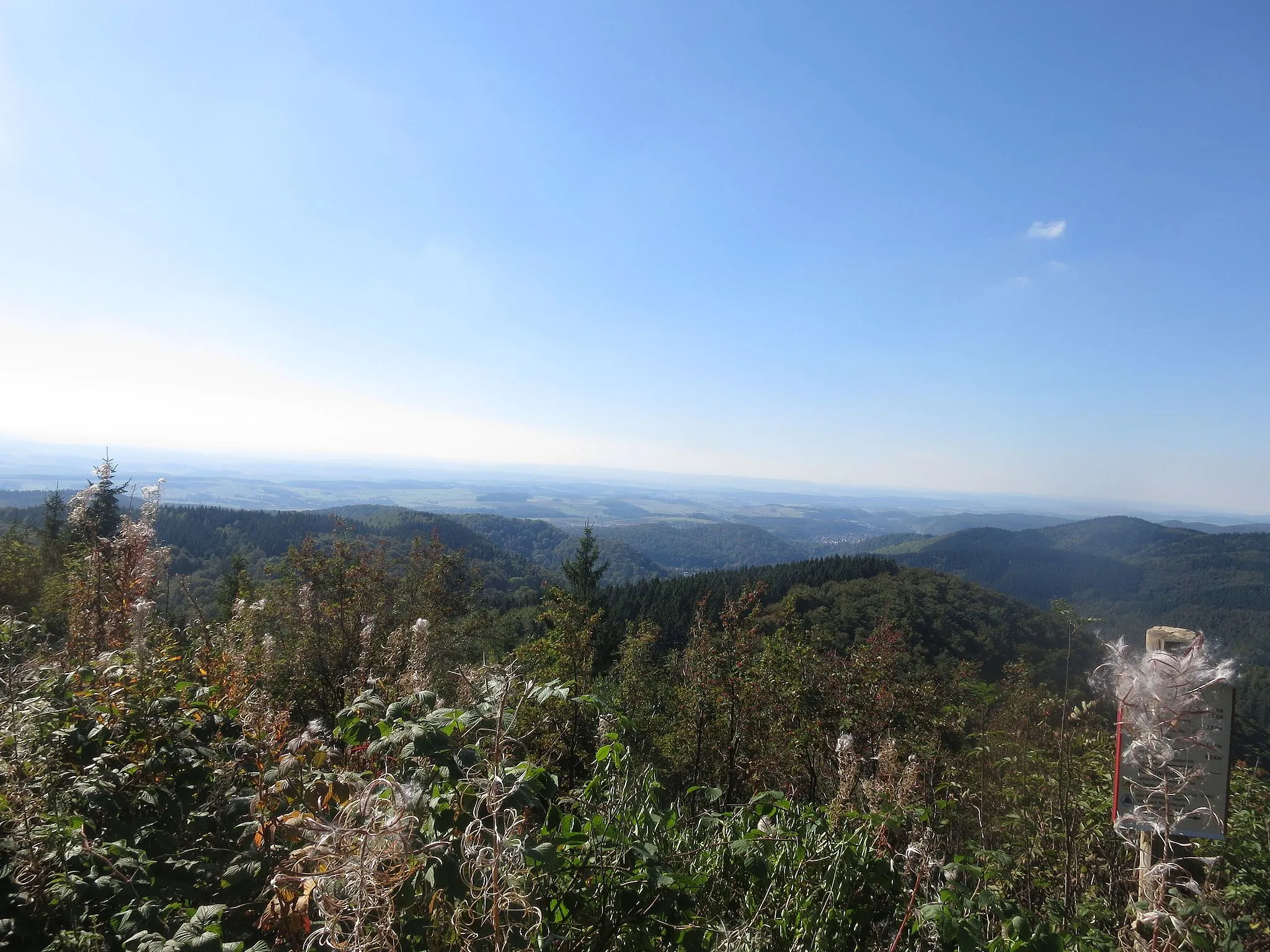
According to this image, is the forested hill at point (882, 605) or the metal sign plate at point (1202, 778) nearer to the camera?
the metal sign plate at point (1202, 778)

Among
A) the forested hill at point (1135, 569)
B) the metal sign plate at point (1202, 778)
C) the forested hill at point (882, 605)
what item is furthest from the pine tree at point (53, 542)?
the forested hill at point (1135, 569)

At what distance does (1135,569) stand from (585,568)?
4856 inches

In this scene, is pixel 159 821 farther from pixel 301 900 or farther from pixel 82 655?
pixel 82 655

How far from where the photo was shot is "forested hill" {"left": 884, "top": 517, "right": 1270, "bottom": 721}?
66062 mm

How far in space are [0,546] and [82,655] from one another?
18.0m

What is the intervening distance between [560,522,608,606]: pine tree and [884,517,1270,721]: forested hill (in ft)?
117

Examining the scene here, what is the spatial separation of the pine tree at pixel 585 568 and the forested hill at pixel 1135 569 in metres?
35.7

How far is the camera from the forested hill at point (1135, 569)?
2601 inches

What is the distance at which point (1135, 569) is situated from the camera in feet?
338

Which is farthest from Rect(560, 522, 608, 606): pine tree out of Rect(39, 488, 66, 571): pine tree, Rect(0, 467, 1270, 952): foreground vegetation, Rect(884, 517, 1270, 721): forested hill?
Rect(884, 517, 1270, 721): forested hill

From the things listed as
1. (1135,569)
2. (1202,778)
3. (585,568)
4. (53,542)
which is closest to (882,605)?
(585,568)

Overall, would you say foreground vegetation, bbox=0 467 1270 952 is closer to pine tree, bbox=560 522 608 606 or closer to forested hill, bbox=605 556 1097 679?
pine tree, bbox=560 522 608 606

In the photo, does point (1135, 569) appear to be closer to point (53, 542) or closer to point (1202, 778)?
point (1202, 778)

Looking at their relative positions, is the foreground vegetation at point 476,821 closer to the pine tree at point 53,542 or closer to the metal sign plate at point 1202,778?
the metal sign plate at point 1202,778
